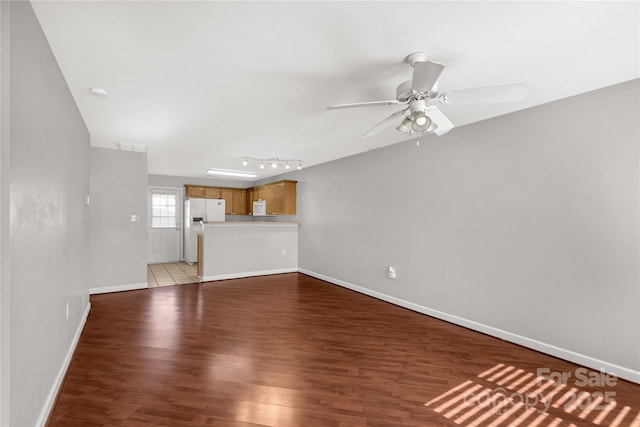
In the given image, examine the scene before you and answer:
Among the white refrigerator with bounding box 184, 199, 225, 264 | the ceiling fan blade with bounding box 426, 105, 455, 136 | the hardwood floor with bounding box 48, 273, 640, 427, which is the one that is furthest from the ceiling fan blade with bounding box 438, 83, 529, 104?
the white refrigerator with bounding box 184, 199, 225, 264

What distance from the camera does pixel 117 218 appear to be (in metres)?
4.62

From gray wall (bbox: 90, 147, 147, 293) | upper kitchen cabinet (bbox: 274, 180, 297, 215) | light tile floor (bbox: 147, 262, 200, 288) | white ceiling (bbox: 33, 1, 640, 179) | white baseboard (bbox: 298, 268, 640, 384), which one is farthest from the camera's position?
upper kitchen cabinet (bbox: 274, 180, 297, 215)

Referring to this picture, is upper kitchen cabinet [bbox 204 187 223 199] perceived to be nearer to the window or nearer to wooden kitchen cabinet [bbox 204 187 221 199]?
wooden kitchen cabinet [bbox 204 187 221 199]

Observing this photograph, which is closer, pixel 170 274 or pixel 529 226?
pixel 529 226

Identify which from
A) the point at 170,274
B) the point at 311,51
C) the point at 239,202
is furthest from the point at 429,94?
the point at 239,202

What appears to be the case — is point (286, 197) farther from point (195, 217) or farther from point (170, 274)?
point (170, 274)

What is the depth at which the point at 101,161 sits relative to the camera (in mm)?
4449

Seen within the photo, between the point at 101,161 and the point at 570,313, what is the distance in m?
6.24

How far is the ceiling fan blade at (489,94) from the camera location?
182cm

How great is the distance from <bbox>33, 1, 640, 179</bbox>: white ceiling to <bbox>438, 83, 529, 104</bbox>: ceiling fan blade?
0.90 ft

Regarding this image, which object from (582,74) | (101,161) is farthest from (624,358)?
(101,161)

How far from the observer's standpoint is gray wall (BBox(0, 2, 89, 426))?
1271 millimetres

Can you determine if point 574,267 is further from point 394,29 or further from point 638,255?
point 394,29

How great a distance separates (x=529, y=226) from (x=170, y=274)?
20.9 ft
